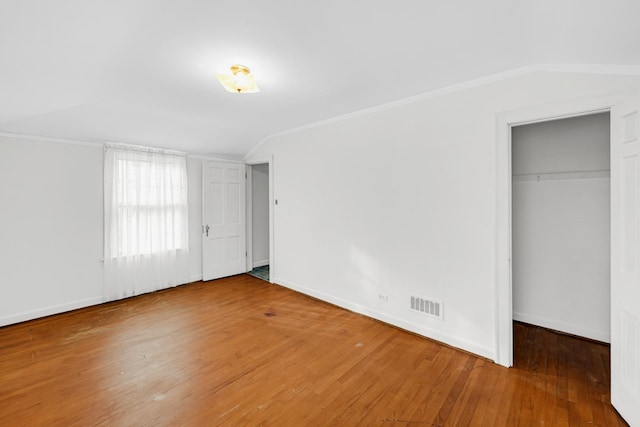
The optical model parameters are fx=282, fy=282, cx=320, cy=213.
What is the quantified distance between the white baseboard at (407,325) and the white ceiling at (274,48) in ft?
7.94

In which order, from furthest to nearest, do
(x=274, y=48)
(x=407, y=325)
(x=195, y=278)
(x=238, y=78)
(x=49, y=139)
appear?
(x=195, y=278)
(x=49, y=139)
(x=407, y=325)
(x=238, y=78)
(x=274, y=48)

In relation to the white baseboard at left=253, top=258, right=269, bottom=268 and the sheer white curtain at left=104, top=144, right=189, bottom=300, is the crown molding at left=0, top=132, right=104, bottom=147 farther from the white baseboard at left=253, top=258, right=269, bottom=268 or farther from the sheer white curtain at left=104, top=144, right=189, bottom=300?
the white baseboard at left=253, top=258, right=269, bottom=268

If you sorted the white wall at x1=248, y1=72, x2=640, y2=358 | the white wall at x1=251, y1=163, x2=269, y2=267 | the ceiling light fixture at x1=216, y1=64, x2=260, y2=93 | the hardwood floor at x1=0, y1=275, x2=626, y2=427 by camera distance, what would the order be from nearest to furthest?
the hardwood floor at x1=0, y1=275, x2=626, y2=427 < the ceiling light fixture at x1=216, y1=64, x2=260, y2=93 < the white wall at x1=248, y1=72, x2=640, y2=358 < the white wall at x1=251, y1=163, x2=269, y2=267

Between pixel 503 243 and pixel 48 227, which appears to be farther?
pixel 48 227

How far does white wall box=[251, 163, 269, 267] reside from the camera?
5.84 meters

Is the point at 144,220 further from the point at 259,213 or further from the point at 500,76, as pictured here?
the point at 500,76

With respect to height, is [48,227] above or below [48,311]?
above

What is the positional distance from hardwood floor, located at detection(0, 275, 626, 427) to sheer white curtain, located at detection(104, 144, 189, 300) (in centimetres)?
86

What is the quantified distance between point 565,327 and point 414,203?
6.79 ft

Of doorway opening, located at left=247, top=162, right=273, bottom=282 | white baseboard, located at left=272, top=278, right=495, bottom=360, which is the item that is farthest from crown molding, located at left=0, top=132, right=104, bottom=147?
white baseboard, located at left=272, top=278, right=495, bottom=360

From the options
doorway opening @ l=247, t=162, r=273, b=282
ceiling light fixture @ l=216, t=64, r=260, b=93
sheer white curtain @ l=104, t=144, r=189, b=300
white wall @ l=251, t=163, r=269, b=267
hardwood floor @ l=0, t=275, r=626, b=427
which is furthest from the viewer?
white wall @ l=251, t=163, r=269, b=267

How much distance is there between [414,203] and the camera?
9.81 feet

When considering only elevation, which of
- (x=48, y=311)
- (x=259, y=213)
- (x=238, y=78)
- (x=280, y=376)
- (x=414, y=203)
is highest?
(x=238, y=78)

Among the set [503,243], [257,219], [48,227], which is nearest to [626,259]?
[503,243]
